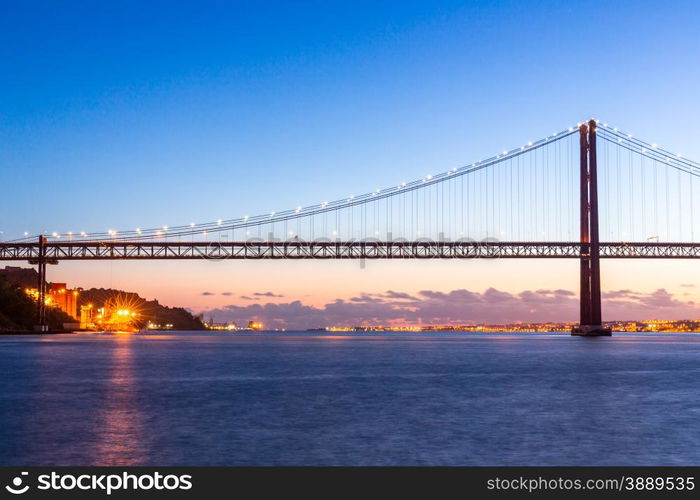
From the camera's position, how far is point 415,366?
39.5m

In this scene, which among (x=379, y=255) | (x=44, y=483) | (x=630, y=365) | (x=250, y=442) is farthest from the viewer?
(x=379, y=255)

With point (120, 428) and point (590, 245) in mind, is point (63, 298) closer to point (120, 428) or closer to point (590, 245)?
point (590, 245)

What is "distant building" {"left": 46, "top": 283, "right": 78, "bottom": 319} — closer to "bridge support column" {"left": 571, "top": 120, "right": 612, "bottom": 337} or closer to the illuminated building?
the illuminated building

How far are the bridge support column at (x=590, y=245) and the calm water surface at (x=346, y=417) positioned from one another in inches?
1159

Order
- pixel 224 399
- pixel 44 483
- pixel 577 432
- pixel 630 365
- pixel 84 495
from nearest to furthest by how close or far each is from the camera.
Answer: pixel 84 495 → pixel 44 483 → pixel 577 432 → pixel 224 399 → pixel 630 365

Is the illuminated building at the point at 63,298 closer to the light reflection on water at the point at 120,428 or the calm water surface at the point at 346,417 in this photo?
the calm water surface at the point at 346,417

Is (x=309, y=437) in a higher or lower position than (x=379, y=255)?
lower

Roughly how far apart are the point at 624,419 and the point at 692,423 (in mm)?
1408

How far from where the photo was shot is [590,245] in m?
63.4

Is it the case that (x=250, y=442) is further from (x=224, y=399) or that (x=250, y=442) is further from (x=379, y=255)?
(x=379, y=255)

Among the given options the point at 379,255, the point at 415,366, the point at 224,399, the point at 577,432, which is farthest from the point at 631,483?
the point at 379,255

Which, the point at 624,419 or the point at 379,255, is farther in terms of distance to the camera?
the point at 379,255

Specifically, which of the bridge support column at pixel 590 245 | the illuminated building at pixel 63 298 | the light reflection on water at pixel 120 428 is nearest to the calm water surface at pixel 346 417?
the light reflection on water at pixel 120 428

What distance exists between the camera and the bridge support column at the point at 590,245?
62938 millimetres
